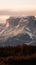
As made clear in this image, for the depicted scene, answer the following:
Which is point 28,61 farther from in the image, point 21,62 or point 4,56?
point 4,56

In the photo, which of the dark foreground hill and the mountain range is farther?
the mountain range

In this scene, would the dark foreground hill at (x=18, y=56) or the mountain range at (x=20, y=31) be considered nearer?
the dark foreground hill at (x=18, y=56)

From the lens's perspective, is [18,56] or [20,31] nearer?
[18,56]

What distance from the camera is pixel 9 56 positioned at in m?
15.2

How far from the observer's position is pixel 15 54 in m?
15.4

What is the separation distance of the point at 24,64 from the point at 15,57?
2.74ft

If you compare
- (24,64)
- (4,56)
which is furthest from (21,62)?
(4,56)

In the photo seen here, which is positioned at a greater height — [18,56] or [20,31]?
[20,31]

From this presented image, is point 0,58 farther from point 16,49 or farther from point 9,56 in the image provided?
point 16,49

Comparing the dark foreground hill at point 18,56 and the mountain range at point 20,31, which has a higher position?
the mountain range at point 20,31

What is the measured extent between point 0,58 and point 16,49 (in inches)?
73.0

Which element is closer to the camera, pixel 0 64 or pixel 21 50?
pixel 0 64

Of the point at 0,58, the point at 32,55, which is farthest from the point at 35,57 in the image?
the point at 0,58

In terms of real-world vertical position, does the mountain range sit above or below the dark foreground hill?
above
